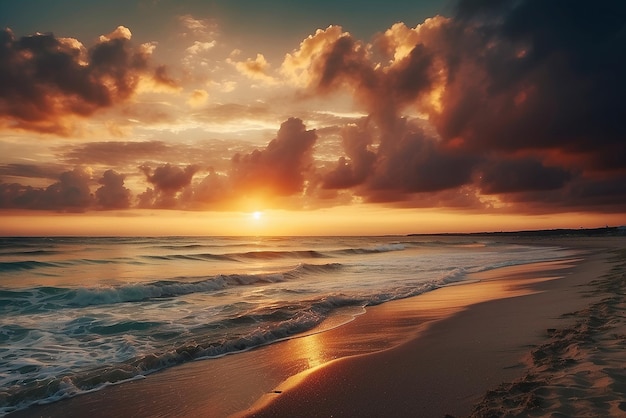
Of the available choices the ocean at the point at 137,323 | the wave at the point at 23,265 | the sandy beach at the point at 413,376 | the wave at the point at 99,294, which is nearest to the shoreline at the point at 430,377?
the sandy beach at the point at 413,376

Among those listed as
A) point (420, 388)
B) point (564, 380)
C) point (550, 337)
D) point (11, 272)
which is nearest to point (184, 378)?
point (420, 388)

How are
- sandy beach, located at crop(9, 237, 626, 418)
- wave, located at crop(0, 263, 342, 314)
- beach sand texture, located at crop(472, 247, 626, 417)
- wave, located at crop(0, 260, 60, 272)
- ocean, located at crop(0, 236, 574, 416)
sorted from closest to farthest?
beach sand texture, located at crop(472, 247, 626, 417)
sandy beach, located at crop(9, 237, 626, 418)
ocean, located at crop(0, 236, 574, 416)
wave, located at crop(0, 263, 342, 314)
wave, located at crop(0, 260, 60, 272)

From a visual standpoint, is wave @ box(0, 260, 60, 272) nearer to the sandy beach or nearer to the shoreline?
the sandy beach

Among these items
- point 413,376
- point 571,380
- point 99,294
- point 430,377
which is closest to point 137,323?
point 99,294

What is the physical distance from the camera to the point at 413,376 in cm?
590

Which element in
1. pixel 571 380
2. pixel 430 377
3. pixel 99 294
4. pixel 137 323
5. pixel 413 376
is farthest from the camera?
pixel 99 294

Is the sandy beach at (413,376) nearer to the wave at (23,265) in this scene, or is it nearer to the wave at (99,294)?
the wave at (99,294)

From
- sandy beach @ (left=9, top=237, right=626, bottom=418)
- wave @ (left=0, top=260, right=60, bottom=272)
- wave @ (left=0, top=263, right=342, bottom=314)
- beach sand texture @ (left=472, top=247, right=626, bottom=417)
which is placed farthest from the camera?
wave @ (left=0, top=260, right=60, bottom=272)

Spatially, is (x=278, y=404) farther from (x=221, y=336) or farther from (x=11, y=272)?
(x=11, y=272)

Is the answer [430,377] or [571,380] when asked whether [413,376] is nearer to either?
[430,377]

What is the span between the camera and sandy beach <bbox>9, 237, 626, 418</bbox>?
4.60 meters

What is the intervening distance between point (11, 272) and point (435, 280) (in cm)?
2648

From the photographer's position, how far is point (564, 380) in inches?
189

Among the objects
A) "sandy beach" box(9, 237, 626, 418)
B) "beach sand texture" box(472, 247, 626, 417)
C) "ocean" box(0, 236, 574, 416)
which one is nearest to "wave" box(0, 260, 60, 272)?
"ocean" box(0, 236, 574, 416)
